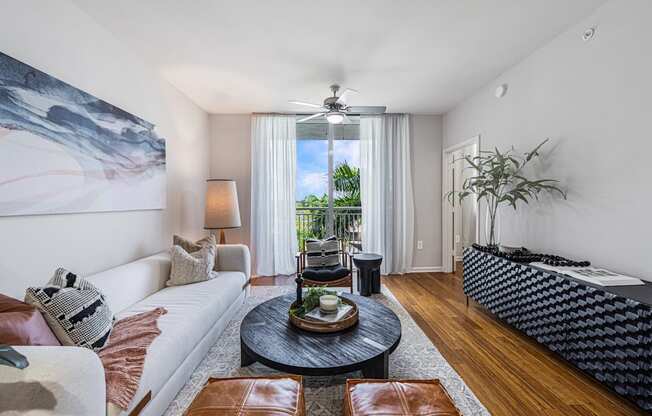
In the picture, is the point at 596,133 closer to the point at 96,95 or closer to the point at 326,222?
the point at 326,222

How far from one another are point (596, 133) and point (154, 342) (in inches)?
134

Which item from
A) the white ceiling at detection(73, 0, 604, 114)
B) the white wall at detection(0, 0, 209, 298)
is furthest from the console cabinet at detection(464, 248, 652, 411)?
the white wall at detection(0, 0, 209, 298)

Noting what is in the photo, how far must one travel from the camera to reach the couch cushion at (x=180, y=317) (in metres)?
1.49

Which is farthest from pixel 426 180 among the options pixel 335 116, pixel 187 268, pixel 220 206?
pixel 187 268

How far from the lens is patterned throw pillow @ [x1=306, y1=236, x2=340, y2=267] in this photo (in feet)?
11.7

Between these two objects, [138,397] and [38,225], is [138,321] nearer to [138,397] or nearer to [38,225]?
[138,397]

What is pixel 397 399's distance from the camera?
3.89ft

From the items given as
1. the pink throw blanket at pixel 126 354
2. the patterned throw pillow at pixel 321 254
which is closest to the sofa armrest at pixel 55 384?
the pink throw blanket at pixel 126 354

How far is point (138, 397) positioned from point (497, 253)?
301 centimetres

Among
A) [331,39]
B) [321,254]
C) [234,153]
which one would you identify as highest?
[331,39]

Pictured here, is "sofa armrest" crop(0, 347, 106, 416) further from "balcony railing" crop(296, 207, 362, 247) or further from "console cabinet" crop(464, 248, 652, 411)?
"balcony railing" crop(296, 207, 362, 247)

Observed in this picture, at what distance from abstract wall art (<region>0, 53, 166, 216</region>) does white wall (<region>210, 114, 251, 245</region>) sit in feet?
5.95

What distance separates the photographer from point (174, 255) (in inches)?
105

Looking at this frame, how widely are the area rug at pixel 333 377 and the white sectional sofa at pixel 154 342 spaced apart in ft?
0.29
